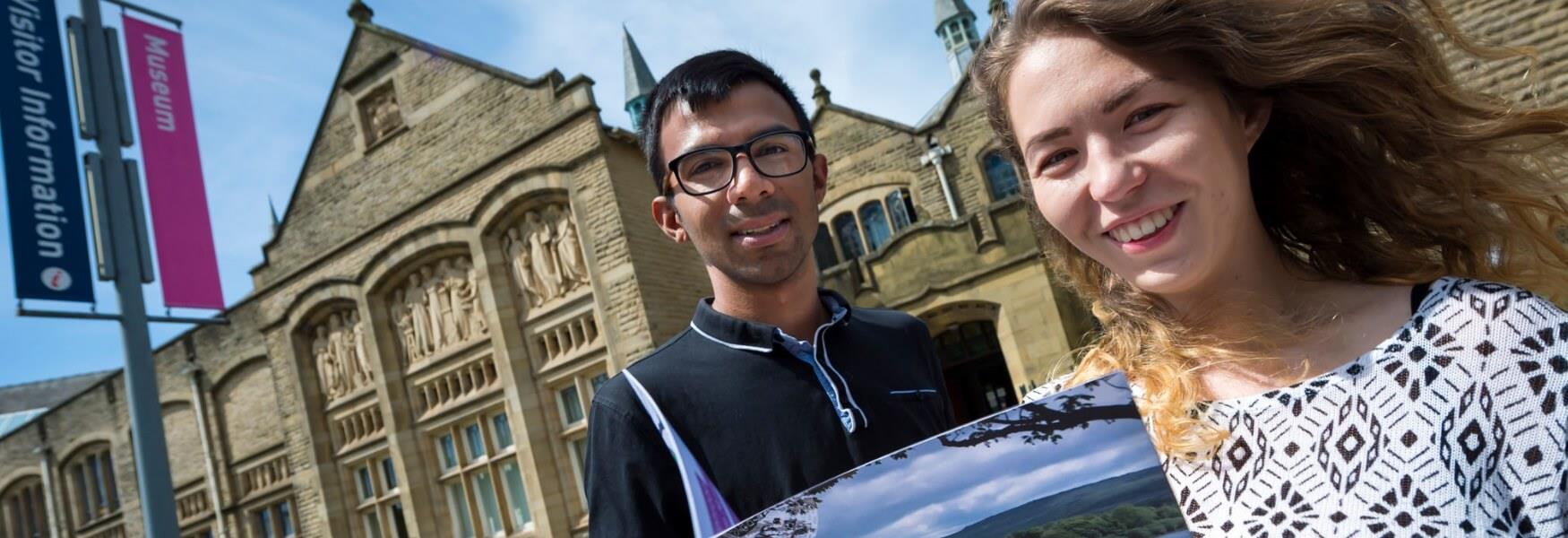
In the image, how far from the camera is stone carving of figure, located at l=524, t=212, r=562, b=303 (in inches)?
522

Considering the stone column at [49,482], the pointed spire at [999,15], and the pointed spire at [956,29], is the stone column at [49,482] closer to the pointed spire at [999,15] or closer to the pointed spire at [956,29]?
the pointed spire at [999,15]

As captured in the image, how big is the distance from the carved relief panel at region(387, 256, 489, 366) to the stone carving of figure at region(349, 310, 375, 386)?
0.75 m

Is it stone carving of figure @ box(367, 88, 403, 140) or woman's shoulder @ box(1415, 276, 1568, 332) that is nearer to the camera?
woman's shoulder @ box(1415, 276, 1568, 332)

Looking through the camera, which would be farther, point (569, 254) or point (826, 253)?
point (826, 253)

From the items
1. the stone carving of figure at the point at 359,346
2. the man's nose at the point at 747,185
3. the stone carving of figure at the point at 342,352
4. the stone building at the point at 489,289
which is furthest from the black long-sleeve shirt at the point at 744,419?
the stone carving of figure at the point at 342,352

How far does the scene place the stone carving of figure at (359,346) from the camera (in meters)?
15.5

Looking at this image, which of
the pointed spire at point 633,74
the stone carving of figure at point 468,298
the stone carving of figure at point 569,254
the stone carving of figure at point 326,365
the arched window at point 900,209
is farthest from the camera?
the pointed spire at point 633,74

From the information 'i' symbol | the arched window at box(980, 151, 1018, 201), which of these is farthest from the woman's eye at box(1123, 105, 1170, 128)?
the arched window at box(980, 151, 1018, 201)

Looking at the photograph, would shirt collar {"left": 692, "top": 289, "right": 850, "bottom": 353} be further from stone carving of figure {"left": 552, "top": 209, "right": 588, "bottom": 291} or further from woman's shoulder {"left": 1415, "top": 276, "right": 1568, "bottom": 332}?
stone carving of figure {"left": 552, "top": 209, "right": 588, "bottom": 291}

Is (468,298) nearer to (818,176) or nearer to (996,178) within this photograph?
(996,178)

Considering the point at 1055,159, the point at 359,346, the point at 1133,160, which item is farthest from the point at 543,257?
the point at 1133,160

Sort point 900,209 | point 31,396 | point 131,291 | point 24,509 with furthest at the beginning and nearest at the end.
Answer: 1. point 31,396
2. point 24,509
3. point 900,209
4. point 131,291

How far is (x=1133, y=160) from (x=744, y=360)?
2.43 ft

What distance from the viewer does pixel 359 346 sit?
1559 cm
